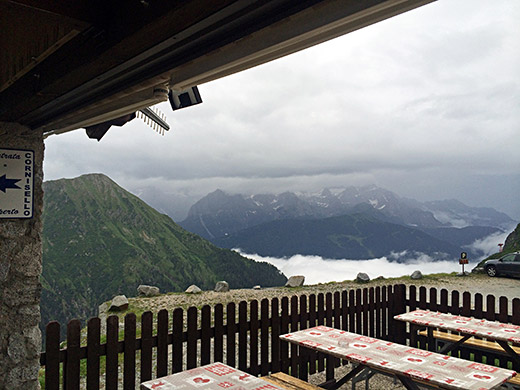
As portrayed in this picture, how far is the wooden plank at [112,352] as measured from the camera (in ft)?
15.2

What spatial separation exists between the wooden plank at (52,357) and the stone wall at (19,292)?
19cm

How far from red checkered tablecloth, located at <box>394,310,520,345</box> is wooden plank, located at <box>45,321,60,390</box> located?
4.54m

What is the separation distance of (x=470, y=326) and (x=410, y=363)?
2.08m

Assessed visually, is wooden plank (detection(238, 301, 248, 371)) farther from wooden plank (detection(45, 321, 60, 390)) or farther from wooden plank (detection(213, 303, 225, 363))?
wooden plank (detection(45, 321, 60, 390))

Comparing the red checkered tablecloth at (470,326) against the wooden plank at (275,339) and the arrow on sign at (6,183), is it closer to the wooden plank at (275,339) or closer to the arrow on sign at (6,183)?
the wooden plank at (275,339)

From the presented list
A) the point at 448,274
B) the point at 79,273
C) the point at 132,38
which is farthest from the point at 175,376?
the point at 79,273

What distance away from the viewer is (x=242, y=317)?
5.85 meters

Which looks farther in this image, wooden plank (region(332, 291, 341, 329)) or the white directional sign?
wooden plank (region(332, 291, 341, 329))

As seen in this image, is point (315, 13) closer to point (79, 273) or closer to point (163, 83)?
point (163, 83)

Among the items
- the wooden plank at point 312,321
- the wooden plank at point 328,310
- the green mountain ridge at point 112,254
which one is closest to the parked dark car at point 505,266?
the wooden plank at point 328,310

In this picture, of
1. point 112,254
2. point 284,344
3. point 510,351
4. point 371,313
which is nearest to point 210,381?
point 284,344

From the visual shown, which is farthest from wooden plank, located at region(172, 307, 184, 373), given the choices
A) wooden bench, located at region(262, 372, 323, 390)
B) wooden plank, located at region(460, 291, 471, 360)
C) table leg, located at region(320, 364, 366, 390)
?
wooden plank, located at region(460, 291, 471, 360)

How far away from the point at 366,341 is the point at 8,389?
11.9ft

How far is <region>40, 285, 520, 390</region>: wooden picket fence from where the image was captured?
14.8 ft
